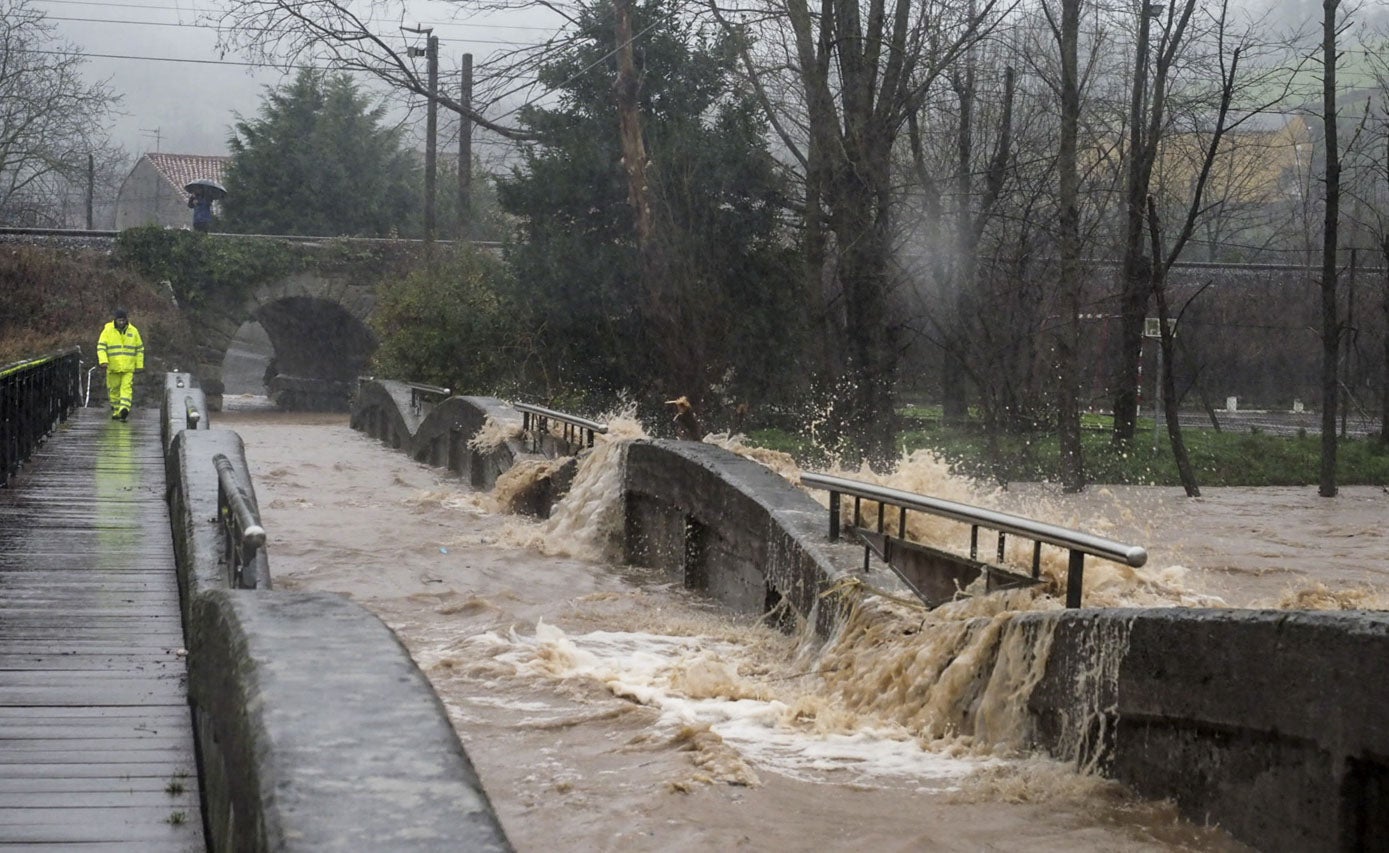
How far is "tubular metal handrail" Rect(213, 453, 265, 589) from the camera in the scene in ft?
16.6

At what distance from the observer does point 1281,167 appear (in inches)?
2474

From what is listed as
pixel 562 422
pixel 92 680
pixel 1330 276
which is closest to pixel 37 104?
pixel 562 422

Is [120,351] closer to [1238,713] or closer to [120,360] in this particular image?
[120,360]

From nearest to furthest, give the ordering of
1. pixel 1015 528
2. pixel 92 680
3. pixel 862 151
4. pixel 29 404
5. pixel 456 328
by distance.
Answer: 1. pixel 92 680
2. pixel 1015 528
3. pixel 29 404
4. pixel 862 151
5. pixel 456 328

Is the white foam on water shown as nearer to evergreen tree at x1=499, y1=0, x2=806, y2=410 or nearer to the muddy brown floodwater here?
the muddy brown floodwater

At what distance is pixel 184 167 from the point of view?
280 ft

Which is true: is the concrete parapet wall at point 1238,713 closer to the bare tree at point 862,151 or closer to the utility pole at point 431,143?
the bare tree at point 862,151

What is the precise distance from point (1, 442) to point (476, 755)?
6.35m

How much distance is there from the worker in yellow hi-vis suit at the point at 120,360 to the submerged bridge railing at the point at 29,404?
52 centimetres

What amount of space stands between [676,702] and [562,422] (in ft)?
27.9

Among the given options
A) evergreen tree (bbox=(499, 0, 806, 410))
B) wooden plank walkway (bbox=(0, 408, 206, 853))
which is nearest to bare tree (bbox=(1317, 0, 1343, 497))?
evergreen tree (bbox=(499, 0, 806, 410))

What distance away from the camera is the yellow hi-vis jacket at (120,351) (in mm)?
20328

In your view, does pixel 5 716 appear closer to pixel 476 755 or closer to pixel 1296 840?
pixel 476 755

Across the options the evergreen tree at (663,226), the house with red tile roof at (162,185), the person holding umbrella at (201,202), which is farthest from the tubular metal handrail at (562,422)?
the house with red tile roof at (162,185)
